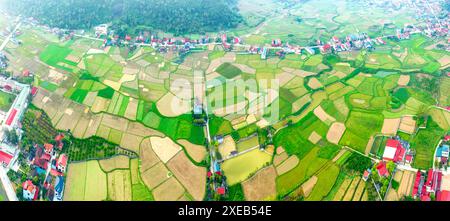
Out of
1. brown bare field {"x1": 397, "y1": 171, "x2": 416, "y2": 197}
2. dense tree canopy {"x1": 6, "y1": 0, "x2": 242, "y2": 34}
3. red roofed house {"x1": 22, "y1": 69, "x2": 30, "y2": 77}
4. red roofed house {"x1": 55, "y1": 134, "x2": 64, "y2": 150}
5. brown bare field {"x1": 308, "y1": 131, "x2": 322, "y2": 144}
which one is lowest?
brown bare field {"x1": 397, "y1": 171, "x2": 416, "y2": 197}

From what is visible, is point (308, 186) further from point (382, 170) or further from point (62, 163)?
point (62, 163)

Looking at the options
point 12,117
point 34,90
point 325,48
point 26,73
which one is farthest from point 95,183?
point 325,48

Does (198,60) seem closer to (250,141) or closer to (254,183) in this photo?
(250,141)

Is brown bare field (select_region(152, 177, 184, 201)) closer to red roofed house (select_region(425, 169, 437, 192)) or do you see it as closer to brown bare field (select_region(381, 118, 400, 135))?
red roofed house (select_region(425, 169, 437, 192))

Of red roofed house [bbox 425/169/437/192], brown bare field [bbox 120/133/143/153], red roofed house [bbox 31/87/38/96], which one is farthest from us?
red roofed house [bbox 31/87/38/96]

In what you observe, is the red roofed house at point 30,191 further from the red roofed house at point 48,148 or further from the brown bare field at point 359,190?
the brown bare field at point 359,190

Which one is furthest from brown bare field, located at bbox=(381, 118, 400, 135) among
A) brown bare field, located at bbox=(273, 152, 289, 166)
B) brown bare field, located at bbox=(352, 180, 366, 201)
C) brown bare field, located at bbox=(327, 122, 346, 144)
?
brown bare field, located at bbox=(273, 152, 289, 166)

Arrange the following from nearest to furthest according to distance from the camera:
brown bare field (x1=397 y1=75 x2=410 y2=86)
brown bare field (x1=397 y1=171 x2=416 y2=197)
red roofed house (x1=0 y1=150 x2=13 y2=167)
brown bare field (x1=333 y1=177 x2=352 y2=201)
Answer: brown bare field (x1=397 y1=171 x2=416 y2=197)
brown bare field (x1=333 y1=177 x2=352 y2=201)
red roofed house (x1=0 y1=150 x2=13 y2=167)
brown bare field (x1=397 y1=75 x2=410 y2=86)

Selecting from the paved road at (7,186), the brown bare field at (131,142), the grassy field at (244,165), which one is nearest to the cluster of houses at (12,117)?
the paved road at (7,186)
